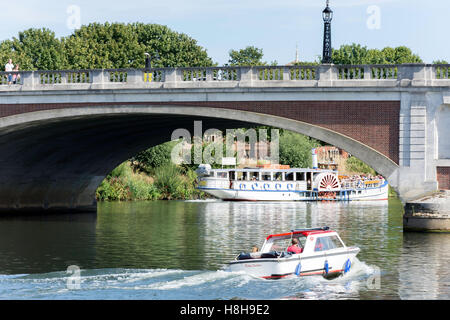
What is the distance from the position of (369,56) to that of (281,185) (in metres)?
41.0

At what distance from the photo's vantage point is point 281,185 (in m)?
85.1

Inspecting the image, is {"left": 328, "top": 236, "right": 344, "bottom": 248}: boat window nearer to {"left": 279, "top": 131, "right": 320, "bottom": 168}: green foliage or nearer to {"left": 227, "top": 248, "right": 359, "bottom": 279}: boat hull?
{"left": 227, "top": 248, "right": 359, "bottom": 279}: boat hull

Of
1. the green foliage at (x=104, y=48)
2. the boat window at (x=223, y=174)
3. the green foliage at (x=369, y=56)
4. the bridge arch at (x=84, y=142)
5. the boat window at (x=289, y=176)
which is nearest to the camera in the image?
the bridge arch at (x=84, y=142)

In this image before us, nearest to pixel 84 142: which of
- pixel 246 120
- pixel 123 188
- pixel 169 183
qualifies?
pixel 246 120

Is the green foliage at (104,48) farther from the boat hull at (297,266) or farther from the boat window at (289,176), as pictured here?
the boat hull at (297,266)

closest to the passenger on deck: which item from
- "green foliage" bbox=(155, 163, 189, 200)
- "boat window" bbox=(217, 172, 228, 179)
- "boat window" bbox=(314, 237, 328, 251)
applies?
"boat window" bbox=(314, 237, 328, 251)

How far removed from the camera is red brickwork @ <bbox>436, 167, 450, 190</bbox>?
4381 centimetres

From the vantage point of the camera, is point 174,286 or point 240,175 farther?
point 240,175

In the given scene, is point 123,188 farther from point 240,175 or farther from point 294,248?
point 294,248

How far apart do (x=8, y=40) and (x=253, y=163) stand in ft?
111

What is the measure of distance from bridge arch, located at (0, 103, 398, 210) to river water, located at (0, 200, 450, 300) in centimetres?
300

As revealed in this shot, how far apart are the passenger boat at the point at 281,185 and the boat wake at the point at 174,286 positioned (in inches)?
2031

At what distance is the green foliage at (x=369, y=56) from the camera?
4631 inches

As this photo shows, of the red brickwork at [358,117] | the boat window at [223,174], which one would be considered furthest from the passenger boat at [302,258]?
the boat window at [223,174]
